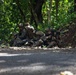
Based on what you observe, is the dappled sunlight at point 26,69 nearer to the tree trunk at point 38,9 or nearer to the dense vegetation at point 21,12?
the tree trunk at point 38,9

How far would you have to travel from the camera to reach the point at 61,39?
14.8 meters

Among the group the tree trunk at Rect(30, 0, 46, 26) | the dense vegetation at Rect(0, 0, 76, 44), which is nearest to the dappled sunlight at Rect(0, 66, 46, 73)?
the tree trunk at Rect(30, 0, 46, 26)

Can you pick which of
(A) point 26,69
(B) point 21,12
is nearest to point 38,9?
(B) point 21,12

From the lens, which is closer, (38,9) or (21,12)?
(38,9)

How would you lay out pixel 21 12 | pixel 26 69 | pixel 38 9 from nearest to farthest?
pixel 26 69, pixel 38 9, pixel 21 12

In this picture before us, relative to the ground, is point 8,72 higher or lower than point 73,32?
higher

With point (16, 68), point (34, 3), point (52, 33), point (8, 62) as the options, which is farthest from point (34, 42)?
point (34, 3)

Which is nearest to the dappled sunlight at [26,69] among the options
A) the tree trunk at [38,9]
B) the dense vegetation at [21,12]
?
the tree trunk at [38,9]

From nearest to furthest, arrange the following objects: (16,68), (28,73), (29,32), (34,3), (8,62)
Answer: (28,73)
(16,68)
(8,62)
(29,32)
(34,3)

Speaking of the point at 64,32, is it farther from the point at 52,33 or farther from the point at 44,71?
the point at 44,71

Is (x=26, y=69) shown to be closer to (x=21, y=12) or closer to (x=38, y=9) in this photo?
(x=38, y=9)

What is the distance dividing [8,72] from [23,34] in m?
10.3

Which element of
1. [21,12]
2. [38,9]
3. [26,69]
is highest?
[26,69]

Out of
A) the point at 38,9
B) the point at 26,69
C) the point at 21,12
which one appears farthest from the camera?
the point at 21,12
